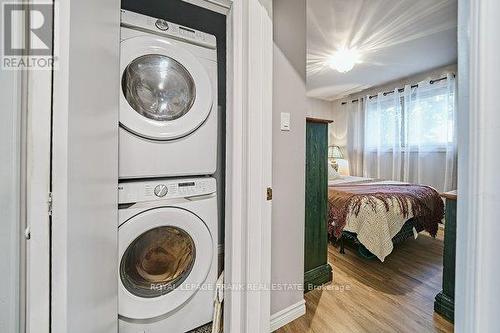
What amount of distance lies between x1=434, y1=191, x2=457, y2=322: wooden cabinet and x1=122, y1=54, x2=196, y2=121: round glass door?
192cm

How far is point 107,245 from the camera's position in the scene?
87cm

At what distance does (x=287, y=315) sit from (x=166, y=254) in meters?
0.86

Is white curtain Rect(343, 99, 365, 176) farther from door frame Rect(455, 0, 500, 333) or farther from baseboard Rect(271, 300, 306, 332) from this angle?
door frame Rect(455, 0, 500, 333)

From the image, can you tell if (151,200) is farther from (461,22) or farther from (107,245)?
(461,22)

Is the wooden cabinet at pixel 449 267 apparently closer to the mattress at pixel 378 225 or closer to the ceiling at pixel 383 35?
the mattress at pixel 378 225

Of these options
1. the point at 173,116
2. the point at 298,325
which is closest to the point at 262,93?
the point at 173,116

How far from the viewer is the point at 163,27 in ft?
3.91

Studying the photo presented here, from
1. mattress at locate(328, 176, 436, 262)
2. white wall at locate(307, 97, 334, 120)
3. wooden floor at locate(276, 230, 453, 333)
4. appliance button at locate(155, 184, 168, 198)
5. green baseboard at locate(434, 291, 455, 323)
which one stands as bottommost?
wooden floor at locate(276, 230, 453, 333)

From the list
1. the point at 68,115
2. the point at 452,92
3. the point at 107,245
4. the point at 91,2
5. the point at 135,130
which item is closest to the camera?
the point at 68,115

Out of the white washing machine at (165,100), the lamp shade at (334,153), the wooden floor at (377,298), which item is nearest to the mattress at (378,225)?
the wooden floor at (377,298)

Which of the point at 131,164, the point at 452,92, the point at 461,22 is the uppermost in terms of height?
the point at 452,92

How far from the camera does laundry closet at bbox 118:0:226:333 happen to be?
1090 mm

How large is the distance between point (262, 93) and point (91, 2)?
27.8 inches

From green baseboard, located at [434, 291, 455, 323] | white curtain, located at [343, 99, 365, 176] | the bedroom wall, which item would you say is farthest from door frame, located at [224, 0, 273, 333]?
white curtain, located at [343, 99, 365, 176]
